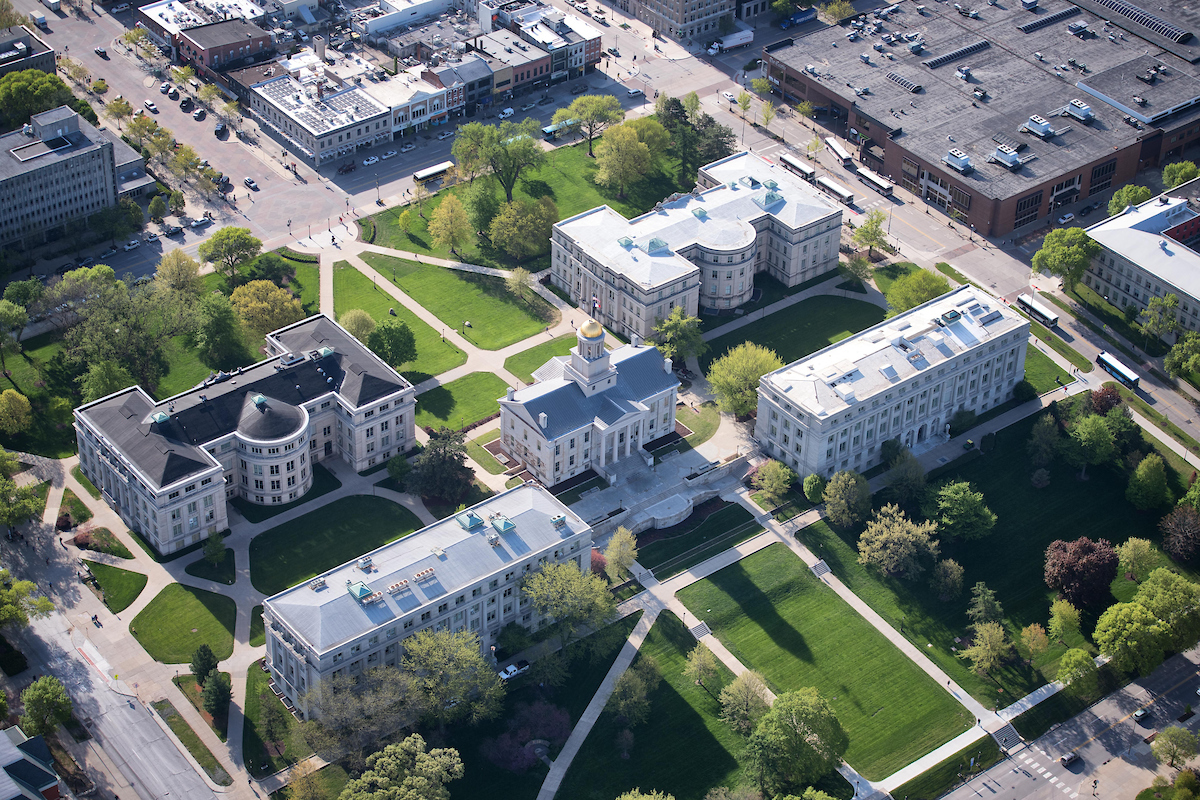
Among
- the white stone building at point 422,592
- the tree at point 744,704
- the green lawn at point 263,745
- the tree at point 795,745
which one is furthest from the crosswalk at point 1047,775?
the green lawn at point 263,745

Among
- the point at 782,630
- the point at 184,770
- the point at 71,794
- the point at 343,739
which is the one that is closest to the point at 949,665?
the point at 782,630

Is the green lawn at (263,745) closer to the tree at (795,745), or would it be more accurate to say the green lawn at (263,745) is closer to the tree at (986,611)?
the tree at (795,745)

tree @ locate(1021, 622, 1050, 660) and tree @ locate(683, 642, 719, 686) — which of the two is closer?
tree @ locate(683, 642, 719, 686)

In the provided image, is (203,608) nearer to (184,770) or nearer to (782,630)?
(184,770)

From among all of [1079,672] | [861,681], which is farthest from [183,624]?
[1079,672]

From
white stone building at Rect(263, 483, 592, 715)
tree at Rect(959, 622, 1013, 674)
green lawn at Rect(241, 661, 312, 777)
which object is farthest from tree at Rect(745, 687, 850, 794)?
green lawn at Rect(241, 661, 312, 777)

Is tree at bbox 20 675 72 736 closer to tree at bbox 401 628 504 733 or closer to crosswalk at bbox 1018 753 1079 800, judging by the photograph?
tree at bbox 401 628 504 733
